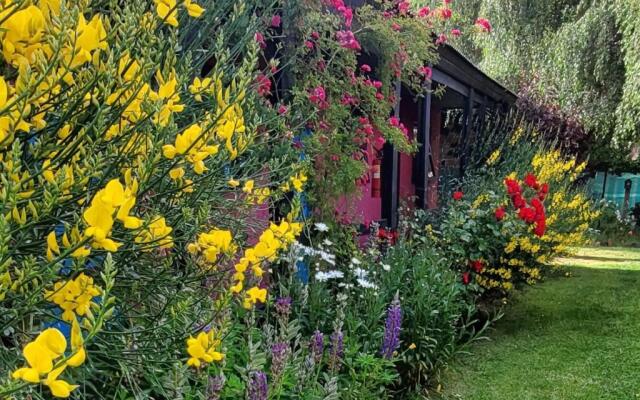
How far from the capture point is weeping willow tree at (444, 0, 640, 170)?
991 centimetres

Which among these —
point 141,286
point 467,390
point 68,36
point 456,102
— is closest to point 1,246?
point 68,36

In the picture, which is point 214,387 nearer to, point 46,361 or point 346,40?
point 46,361

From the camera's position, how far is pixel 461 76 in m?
7.43

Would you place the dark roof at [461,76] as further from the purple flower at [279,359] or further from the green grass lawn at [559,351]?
the purple flower at [279,359]

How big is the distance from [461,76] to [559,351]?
4074 millimetres

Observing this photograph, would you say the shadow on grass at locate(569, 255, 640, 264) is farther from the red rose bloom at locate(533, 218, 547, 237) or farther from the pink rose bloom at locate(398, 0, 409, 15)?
the pink rose bloom at locate(398, 0, 409, 15)

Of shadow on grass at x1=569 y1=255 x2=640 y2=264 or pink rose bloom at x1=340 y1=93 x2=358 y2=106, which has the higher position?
pink rose bloom at x1=340 y1=93 x2=358 y2=106

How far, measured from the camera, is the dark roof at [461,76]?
6.42m

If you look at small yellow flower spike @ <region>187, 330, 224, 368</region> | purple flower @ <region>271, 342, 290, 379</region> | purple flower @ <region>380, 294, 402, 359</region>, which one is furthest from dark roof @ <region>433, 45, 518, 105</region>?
small yellow flower spike @ <region>187, 330, 224, 368</region>

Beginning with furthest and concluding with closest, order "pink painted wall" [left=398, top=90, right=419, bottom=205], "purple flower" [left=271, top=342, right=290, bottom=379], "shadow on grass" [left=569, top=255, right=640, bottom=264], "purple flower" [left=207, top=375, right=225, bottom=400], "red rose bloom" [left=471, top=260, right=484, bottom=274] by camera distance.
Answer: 1. "shadow on grass" [left=569, top=255, right=640, bottom=264]
2. "pink painted wall" [left=398, top=90, right=419, bottom=205]
3. "red rose bloom" [left=471, top=260, right=484, bottom=274]
4. "purple flower" [left=271, top=342, right=290, bottom=379]
5. "purple flower" [left=207, top=375, right=225, bottom=400]

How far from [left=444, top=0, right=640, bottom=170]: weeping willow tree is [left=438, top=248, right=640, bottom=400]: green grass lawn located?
458 centimetres

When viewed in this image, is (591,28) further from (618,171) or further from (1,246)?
(1,246)

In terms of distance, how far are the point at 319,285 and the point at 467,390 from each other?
4.35ft

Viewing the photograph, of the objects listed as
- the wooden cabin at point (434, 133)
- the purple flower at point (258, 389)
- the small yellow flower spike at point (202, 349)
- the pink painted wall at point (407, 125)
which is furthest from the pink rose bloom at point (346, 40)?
the pink painted wall at point (407, 125)
